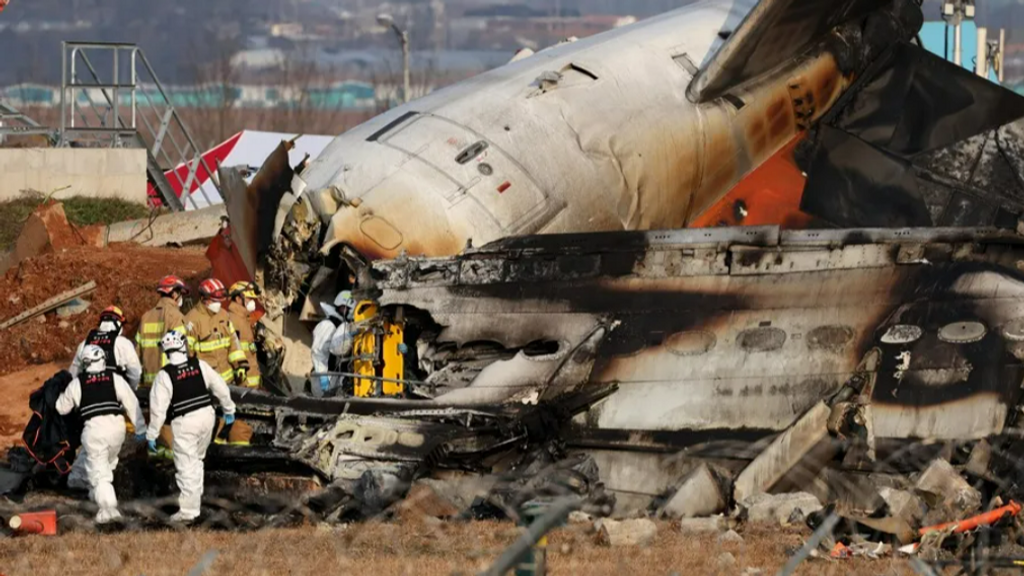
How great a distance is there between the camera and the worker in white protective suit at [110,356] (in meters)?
14.7

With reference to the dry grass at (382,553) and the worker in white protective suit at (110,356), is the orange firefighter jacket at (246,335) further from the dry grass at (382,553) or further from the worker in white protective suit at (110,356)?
the dry grass at (382,553)

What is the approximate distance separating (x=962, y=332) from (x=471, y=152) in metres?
5.67

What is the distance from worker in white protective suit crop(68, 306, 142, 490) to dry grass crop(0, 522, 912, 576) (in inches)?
92.4

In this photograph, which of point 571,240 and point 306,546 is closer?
point 306,546

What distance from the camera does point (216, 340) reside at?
52.9 ft

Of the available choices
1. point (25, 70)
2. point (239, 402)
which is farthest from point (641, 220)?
point (25, 70)

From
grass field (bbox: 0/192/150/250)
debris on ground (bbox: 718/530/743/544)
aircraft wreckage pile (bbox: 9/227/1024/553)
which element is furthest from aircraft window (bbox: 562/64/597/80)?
grass field (bbox: 0/192/150/250)

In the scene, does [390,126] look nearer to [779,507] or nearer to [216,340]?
[216,340]

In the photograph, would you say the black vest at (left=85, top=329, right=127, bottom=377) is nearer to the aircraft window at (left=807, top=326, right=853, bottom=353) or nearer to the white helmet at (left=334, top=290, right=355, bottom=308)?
the white helmet at (left=334, top=290, right=355, bottom=308)

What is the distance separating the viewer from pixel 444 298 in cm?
1508

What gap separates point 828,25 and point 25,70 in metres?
78.8

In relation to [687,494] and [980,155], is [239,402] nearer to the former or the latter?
[687,494]

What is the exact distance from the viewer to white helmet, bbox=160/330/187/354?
1360cm

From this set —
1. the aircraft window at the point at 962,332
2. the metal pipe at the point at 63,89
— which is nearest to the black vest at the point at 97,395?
the aircraft window at the point at 962,332
